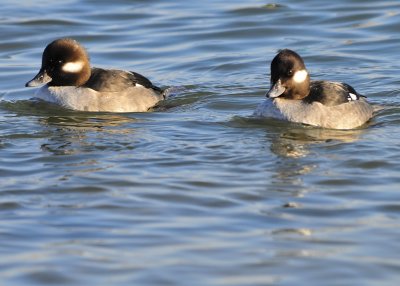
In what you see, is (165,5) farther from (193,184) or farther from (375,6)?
(193,184)

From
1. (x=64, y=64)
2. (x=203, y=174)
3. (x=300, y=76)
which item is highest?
(x=64, y=64)

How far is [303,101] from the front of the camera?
44.4 feet

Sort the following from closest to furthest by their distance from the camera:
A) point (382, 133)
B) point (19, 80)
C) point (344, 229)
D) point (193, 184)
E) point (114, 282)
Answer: point (114, 282)
point (344, 229)
point (193, 184)
point (382, 133)
point (19, 80)

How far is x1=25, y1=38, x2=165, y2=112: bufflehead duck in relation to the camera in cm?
1455

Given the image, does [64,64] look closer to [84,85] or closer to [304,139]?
[84,85]

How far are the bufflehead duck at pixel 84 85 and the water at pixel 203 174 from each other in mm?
233

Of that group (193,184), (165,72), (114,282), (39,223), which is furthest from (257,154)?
(165,72)

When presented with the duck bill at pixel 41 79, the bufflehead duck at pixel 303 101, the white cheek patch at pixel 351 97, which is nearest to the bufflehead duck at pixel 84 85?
the duck bill at pixel 41 79

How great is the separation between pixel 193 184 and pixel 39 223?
6.09 ft

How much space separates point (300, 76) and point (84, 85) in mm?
3157

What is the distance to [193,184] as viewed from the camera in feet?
35.6

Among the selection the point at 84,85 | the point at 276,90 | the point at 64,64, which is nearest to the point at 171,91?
the point at 84,85

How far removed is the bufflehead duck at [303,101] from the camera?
13.3 metres

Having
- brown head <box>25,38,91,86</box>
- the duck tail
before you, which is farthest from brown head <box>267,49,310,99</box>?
brown head <box>25,38,91,86</box>
